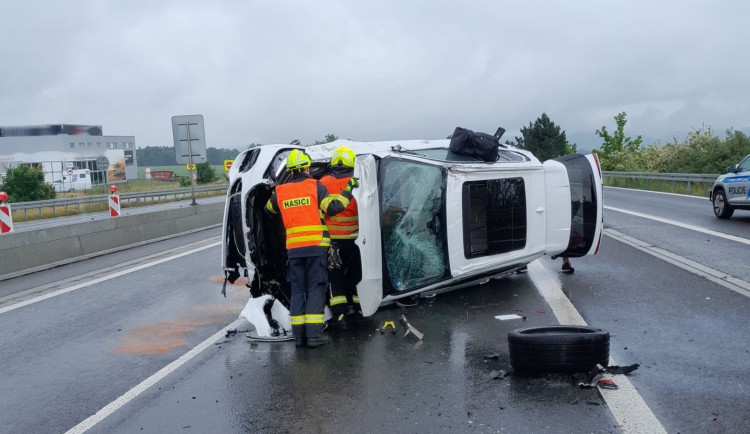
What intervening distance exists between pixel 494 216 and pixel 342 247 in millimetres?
1865

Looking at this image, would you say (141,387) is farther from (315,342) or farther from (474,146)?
(474,146)

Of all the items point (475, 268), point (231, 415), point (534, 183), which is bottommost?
point (231, 415)

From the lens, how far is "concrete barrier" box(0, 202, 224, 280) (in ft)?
40.0

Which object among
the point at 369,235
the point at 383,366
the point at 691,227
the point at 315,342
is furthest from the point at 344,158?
the point at 691,227

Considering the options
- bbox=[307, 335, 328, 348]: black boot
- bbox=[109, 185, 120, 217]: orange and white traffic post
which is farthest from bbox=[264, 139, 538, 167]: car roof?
bbox=[109, 185, 120, 217]: orange and white traffic post

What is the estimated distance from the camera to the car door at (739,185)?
15359 millimetres

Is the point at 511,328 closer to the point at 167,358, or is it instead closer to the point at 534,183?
the point at 534,183

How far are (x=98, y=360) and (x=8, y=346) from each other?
54.5 inches

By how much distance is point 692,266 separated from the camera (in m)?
9.91

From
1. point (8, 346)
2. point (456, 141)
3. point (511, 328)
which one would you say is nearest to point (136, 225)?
point (8, 346)

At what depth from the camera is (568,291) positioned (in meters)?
8.50

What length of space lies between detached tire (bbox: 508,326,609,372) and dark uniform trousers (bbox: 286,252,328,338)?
2.11 m

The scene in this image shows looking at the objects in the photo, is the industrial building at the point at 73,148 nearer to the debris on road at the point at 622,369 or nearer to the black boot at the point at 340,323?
the black boot at the point at 340,323

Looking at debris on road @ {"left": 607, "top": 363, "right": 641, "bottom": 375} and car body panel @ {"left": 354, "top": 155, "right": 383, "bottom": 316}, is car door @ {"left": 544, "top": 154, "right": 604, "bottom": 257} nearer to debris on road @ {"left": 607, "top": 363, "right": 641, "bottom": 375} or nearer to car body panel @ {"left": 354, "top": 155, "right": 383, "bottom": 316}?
car body panel @ {"left": 354, "top": 155, "right": 383, "bottom": 316}
